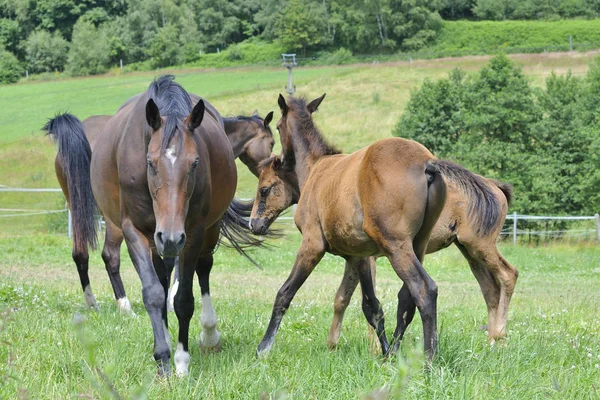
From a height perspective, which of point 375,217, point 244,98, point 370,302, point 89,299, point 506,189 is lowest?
A: point 244,98

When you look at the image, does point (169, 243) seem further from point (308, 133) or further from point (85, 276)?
point (85, 276)

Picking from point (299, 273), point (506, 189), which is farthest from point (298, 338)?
point (506, 189)

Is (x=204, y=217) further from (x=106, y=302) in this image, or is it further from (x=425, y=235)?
(x=106, y=302)

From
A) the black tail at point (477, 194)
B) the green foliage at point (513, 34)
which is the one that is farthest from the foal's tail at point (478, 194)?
the green foliage at point (513, 34)

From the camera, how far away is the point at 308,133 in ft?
21.8

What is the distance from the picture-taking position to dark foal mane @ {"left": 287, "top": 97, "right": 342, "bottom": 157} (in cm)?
652

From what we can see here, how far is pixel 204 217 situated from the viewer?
195 inches

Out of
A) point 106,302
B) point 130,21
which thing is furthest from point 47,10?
point 106,302

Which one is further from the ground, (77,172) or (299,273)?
(77,172)

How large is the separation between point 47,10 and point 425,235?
86.8m

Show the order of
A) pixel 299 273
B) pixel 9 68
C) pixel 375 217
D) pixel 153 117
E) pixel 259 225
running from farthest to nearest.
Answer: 1. pixel 9 68
2. pixel 259 225
3. pixel 299 273
4. pixel 375 217
5. pixel 153 117

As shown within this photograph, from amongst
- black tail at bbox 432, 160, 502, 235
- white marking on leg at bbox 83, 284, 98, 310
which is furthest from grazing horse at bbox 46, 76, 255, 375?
white marking on leg at bbox 83, 284, 98, 310

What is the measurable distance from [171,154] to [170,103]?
673mm

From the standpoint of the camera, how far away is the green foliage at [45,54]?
2830 inches
